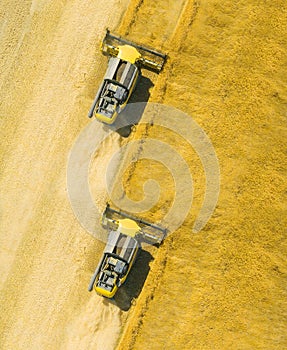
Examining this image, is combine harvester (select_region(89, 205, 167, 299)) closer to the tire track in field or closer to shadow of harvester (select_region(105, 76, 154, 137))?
the tire track in field

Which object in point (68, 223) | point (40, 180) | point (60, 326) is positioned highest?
point (40, 180)

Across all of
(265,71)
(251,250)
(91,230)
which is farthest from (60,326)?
(265,71)

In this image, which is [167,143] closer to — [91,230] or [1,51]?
[91,230]

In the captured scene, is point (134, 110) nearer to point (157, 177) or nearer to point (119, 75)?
point (119, 75)

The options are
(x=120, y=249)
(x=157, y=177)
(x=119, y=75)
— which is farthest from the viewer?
(x=157, y=177)

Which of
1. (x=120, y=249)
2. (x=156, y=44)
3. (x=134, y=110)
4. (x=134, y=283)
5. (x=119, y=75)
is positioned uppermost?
(x=156, y=44)

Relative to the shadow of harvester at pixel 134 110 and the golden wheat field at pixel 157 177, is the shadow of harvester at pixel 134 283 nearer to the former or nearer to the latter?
the golden wheat field at pixel 157 177

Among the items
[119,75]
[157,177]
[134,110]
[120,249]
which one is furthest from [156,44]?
[120,249]
